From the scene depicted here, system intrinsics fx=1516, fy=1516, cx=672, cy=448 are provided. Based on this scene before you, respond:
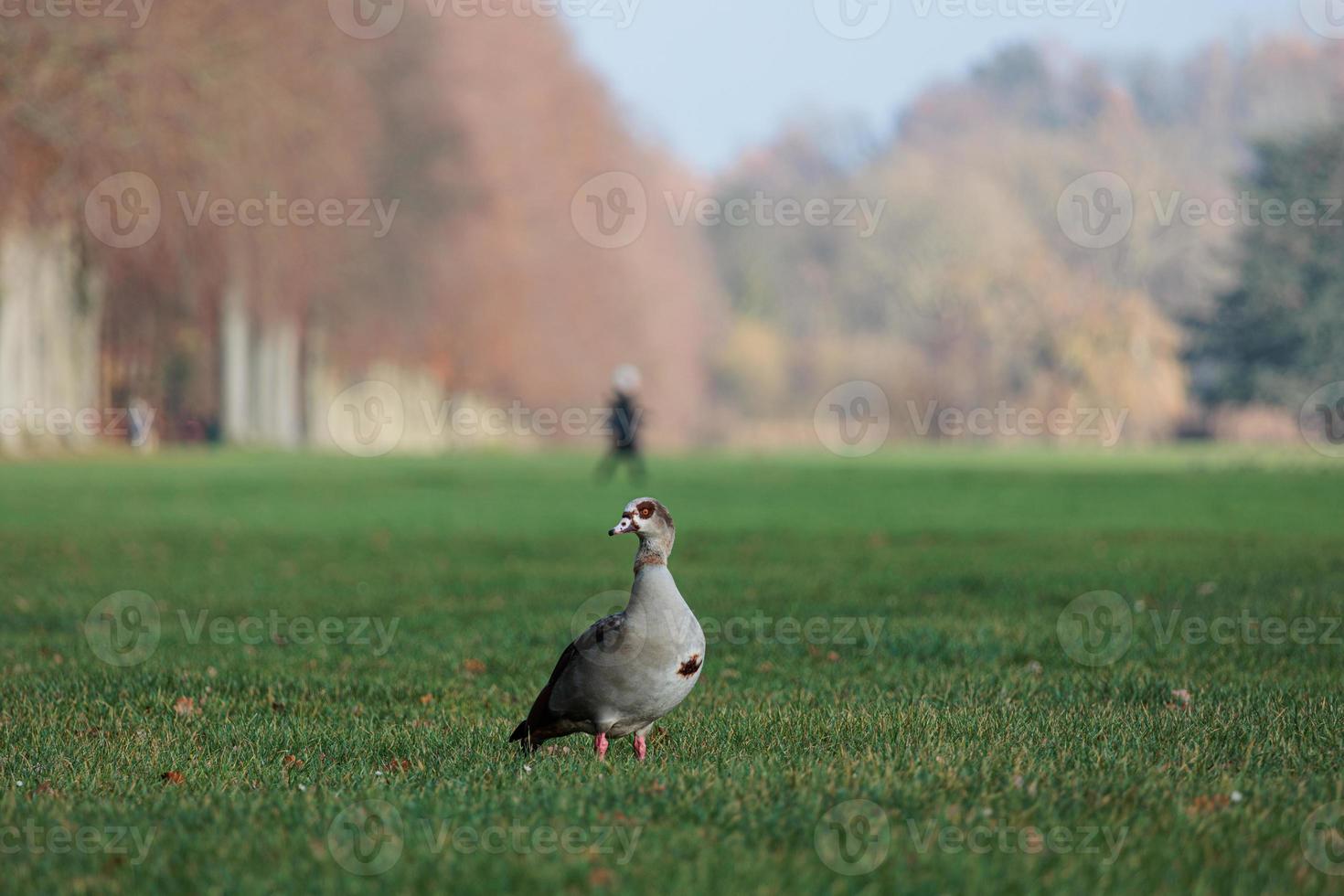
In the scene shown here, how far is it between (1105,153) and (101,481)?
528 ft

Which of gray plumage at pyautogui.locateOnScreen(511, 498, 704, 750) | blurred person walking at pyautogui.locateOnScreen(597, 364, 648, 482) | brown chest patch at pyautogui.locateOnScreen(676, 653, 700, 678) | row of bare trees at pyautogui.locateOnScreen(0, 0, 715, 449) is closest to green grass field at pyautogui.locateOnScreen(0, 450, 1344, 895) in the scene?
gray plumage at pyautogui.locateOnScreen(511, 498, 704, 750)

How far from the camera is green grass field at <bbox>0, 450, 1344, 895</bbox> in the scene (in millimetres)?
4500

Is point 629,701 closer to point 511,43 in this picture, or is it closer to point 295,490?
point 295,490

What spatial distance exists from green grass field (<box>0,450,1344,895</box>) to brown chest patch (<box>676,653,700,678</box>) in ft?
1.22

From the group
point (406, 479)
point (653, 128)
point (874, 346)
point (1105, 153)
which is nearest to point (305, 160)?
point (406, 479)

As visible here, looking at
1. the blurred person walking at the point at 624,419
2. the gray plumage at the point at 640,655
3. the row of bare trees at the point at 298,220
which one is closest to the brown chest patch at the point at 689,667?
the gray plumage at the point at 640,655

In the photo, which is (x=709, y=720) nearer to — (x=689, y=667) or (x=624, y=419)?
(x=689, y=667)

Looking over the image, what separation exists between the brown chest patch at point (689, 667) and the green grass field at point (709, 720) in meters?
0.37

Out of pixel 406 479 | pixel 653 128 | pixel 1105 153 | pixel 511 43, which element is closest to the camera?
pixel 406 479

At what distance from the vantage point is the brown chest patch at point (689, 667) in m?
5.57

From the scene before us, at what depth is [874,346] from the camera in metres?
112

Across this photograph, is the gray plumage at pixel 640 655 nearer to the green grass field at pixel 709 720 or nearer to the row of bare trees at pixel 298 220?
the green grass field at pixel 709 720

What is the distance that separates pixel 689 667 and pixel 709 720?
1.43 metres

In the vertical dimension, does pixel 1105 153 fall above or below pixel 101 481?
above
